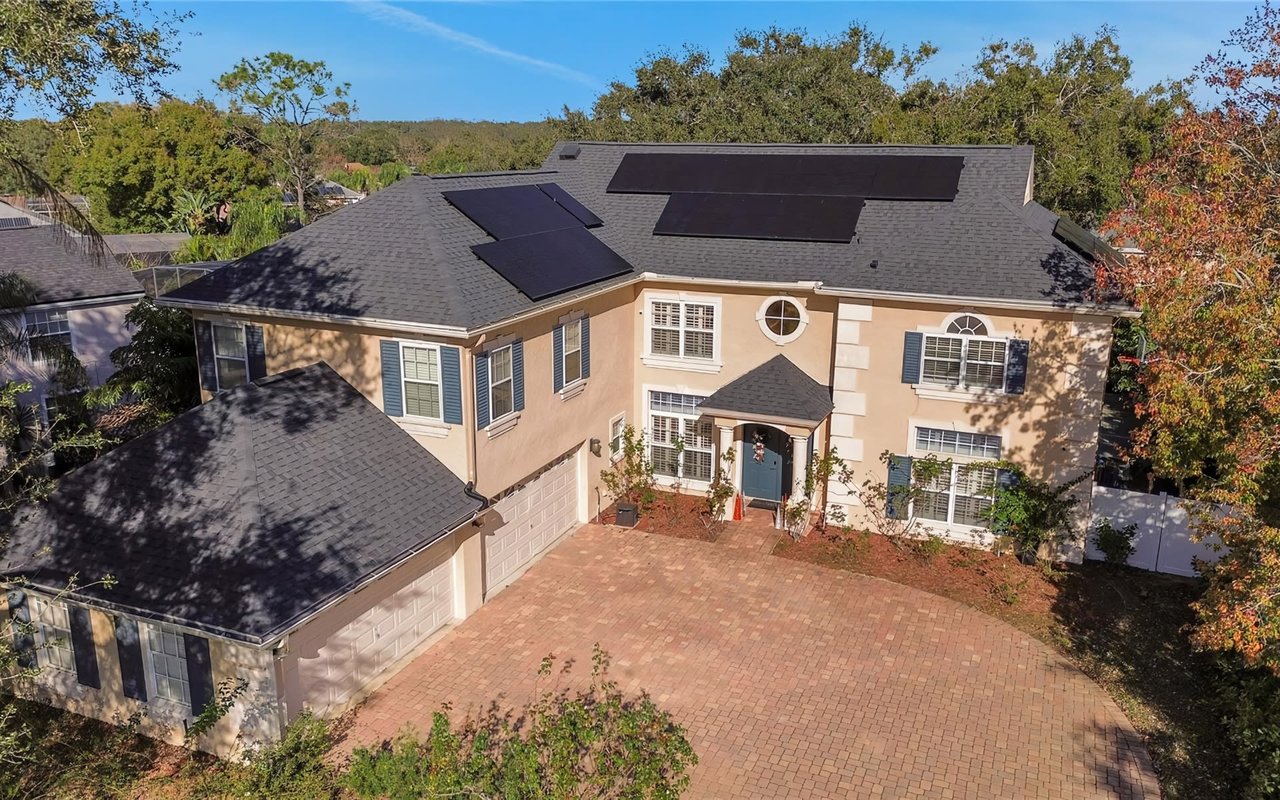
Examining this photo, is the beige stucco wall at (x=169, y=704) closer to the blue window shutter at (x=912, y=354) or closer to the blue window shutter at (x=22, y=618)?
the blue window shutter at (x=22, y=618)

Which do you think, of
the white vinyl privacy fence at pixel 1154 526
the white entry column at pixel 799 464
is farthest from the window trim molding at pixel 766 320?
the white vinyl privacy fence at pixel 1154 526

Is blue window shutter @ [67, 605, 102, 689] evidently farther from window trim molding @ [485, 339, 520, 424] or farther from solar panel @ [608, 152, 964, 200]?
solar panel @ [608, 152, 964, 200]

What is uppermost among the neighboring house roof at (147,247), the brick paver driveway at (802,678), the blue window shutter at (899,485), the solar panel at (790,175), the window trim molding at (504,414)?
the solar panel at (790,175)

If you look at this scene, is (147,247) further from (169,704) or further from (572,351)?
(169,704)

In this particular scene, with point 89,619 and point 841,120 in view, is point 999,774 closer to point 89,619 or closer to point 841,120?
point 89,619

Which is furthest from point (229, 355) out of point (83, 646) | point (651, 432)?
point (651, 432)
